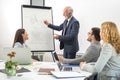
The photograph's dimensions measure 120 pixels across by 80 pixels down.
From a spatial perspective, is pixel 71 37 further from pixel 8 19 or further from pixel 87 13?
pixel 8 19

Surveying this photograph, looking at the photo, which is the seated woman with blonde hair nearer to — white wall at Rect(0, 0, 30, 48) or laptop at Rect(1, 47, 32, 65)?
laptop at Rect(1, 47, 32, 65)

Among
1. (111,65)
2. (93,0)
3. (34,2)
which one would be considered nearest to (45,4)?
(34,2)

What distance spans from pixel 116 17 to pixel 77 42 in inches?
35.2

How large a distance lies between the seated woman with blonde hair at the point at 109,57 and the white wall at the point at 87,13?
178cm

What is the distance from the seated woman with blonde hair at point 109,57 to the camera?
250 centimetres

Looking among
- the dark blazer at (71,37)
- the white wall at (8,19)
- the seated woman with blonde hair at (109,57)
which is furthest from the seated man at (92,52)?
the white wall at (8,19)

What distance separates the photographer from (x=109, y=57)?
2.52 metres

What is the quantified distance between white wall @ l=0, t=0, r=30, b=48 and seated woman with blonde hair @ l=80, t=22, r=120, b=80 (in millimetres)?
3063

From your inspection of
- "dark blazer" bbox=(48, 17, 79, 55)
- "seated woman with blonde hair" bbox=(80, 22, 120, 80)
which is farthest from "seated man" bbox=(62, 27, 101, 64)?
"dark blazer" bbox=(48, 17, 79, 55)

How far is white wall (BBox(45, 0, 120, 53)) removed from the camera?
14.6 feet

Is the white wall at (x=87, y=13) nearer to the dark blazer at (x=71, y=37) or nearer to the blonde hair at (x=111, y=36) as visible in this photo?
the dark blazer at (x=71, y=37)

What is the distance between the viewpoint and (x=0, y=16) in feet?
17.4

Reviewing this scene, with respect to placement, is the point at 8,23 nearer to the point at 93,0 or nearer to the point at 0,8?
the point at 0,8

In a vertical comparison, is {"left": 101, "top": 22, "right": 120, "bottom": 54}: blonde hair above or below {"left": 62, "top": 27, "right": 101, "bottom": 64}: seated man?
above
